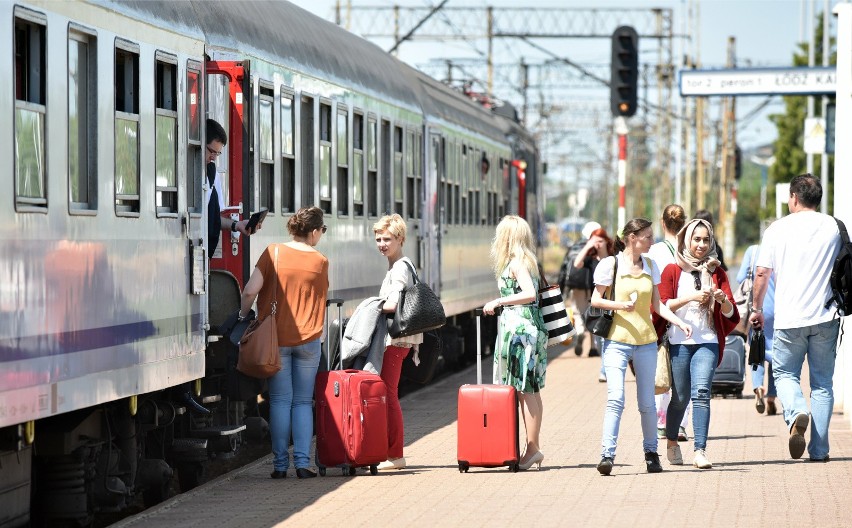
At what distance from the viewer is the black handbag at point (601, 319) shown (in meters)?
11.7

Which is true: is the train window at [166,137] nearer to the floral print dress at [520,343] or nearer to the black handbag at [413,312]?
the black handbag at [413,312]

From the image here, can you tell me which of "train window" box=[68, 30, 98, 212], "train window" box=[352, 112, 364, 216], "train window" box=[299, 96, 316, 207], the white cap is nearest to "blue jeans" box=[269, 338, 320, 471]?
"train window" box=[68, 30, 98, 212]


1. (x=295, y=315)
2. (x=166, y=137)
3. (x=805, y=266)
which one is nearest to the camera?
(x=166, y=137)

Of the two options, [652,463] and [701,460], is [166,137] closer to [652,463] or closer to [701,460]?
[652,463]

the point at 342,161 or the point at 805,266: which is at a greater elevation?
the point at 342,161

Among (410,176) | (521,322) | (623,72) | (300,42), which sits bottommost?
(521,322)

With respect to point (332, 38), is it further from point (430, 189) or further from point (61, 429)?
point (61, 429)

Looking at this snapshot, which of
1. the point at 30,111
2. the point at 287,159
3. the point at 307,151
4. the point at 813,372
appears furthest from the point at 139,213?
the point at 813,372

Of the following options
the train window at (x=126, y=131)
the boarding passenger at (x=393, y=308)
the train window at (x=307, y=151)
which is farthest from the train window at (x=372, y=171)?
the train window at (x=126, y=131)

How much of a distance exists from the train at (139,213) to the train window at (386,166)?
1293 millimetres

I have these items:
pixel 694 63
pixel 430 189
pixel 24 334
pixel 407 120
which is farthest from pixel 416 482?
pixel 694 63

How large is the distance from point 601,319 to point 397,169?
7.22 metres

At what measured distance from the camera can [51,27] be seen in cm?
858

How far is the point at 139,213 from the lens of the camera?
9977 millimetres
